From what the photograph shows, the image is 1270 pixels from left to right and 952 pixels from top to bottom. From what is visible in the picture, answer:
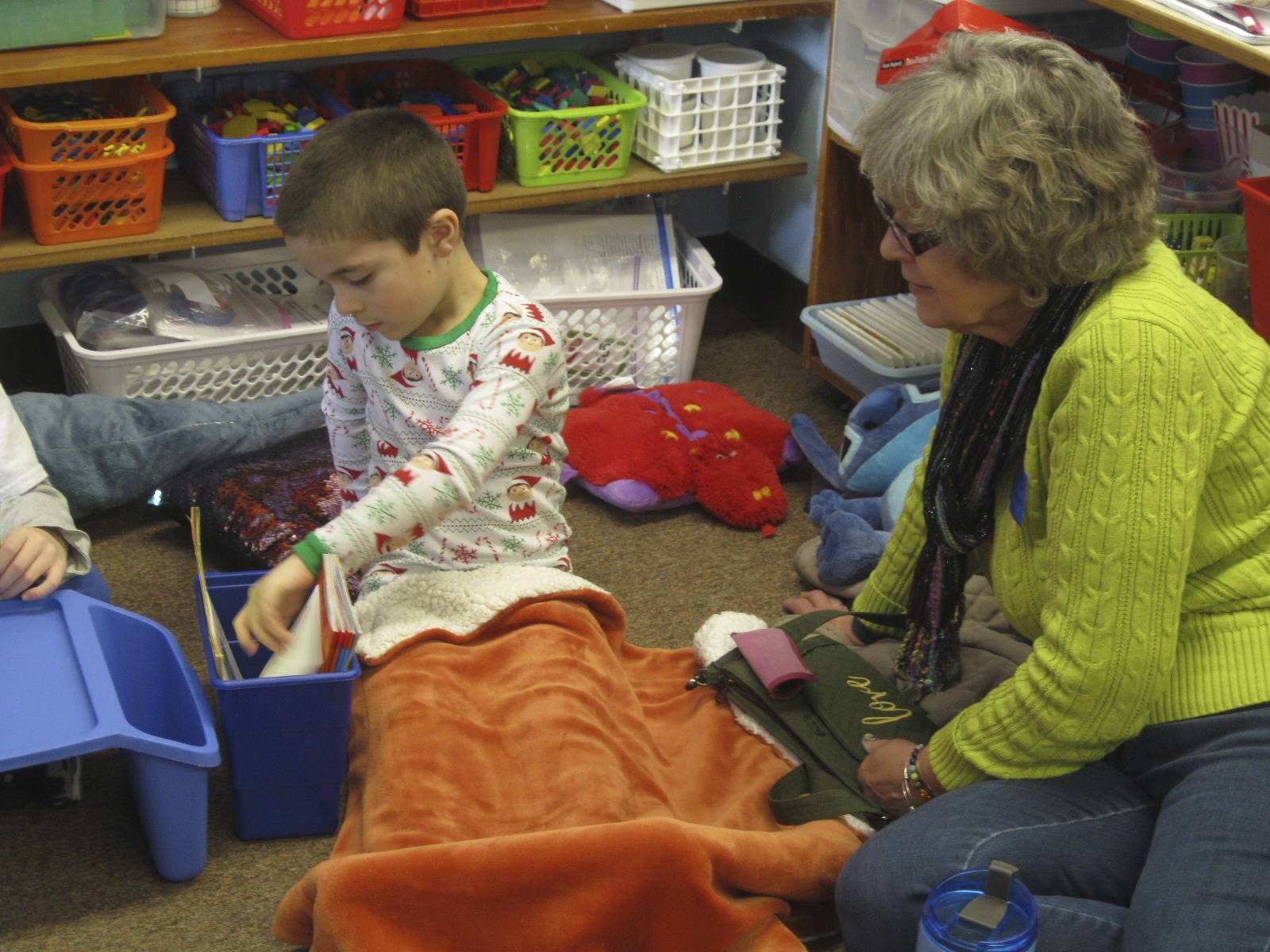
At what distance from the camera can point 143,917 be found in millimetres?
1455

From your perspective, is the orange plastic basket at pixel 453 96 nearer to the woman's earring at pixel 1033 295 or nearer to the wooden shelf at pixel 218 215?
the wooden shelf at pixel 218 215

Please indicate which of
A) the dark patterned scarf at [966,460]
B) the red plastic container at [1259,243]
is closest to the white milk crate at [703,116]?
the red plastic container at [1259,243]

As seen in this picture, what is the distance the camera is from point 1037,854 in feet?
4.18

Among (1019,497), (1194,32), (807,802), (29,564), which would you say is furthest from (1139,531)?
(29,564)

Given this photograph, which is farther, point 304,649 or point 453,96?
point 453,96

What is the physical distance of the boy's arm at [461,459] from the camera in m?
1.40

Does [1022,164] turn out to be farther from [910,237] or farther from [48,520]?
[48,520]

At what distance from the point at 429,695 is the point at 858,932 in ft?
1.60

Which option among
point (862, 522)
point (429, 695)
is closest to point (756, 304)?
point (862, 522)

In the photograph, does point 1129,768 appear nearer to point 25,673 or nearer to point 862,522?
point 862,522

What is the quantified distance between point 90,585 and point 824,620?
2.76ft

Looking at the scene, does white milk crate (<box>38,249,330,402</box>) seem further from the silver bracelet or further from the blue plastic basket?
the silver bracelet

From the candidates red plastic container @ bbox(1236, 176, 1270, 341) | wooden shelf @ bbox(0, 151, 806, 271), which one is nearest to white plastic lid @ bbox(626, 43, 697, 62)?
wooden shelf @ bbox(0, 151, 806, 271)

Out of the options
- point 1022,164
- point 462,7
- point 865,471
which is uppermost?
point 1022,164
